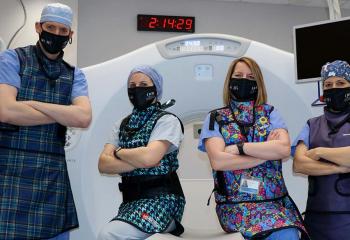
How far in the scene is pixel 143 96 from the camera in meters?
2.09

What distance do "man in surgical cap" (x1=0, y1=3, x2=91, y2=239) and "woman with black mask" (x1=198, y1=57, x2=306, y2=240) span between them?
2.07ft

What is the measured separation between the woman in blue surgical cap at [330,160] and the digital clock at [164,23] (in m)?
3.00

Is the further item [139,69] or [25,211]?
[139,69]

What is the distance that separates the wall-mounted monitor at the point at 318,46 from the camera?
2520 mm

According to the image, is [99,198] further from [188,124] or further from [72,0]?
[72,0]

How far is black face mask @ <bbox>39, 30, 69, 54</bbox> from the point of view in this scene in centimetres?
189

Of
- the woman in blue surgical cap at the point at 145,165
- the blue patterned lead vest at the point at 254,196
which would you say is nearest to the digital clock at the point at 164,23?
the woman in blue surgical cap at the point at 145,165

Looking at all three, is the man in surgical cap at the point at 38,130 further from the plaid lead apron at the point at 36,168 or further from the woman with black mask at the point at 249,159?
the woman with black mask at the point at 249,159

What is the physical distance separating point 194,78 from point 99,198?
0.85 metres

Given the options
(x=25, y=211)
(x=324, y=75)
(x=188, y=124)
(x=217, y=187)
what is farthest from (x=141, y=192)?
(x=324, y=75)

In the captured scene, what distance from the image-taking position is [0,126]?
5.87 ft

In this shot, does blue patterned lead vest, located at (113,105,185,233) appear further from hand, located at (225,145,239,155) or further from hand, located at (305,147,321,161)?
hand, located at (305,147,321,161)

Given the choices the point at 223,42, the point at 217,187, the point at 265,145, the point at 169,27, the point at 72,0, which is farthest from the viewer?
the point at 169,27

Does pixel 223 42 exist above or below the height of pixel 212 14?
below
